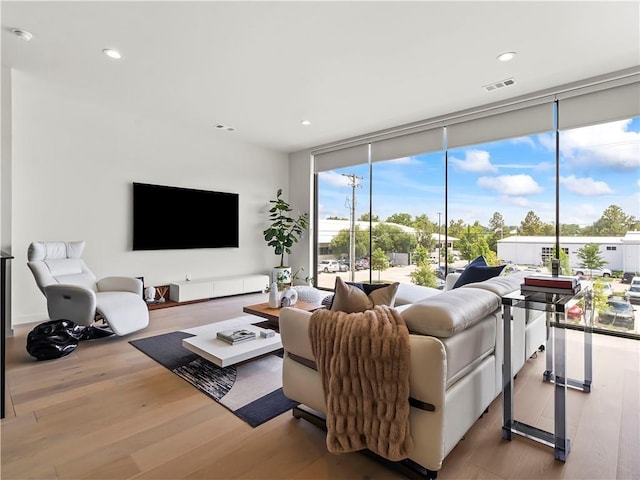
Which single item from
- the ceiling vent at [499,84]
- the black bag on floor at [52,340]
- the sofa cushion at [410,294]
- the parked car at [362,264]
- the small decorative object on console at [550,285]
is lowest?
the black bag on floor at [52,340]

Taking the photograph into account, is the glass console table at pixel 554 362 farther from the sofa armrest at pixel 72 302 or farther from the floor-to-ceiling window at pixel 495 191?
the sofa armrest at pixel 72 302

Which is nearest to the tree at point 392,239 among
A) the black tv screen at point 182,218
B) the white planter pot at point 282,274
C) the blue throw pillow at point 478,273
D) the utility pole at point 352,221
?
the utility pole at point 352,221

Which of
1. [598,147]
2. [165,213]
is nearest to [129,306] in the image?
[165,213]

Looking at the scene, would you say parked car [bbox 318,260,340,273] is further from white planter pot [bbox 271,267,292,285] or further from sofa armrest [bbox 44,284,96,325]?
sofa armrest [bbox 44,284,96,325]

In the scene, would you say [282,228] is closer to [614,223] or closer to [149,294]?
[149,294]

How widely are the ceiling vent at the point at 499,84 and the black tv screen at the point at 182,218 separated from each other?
13.7ft

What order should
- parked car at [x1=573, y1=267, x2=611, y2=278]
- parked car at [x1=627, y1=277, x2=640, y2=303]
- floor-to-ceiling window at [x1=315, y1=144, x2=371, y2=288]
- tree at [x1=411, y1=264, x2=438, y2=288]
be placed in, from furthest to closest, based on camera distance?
floor-to-ceiling window at [x1=315, y1=144, x2=371, y2=288], tree at [x1=411, y1=264, x2=438, y2=288], parked car at [x1=573, y1=267, x2=611, y2=278], parked car at [x1=627, y1=277, x2=640, y2=303]

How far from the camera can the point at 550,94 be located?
3.71 metres

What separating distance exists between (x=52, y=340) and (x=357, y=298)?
270cm

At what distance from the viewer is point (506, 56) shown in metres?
3.02

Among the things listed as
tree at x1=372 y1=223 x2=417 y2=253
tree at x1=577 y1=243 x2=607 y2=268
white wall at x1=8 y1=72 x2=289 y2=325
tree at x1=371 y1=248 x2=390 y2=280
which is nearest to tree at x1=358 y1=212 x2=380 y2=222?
tree at x1=372 y1=223 x2=417 y2=253

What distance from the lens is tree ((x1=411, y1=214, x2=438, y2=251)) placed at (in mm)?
5074

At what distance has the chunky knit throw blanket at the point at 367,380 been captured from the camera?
1.40m

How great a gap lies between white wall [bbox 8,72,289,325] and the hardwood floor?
2079 mm
